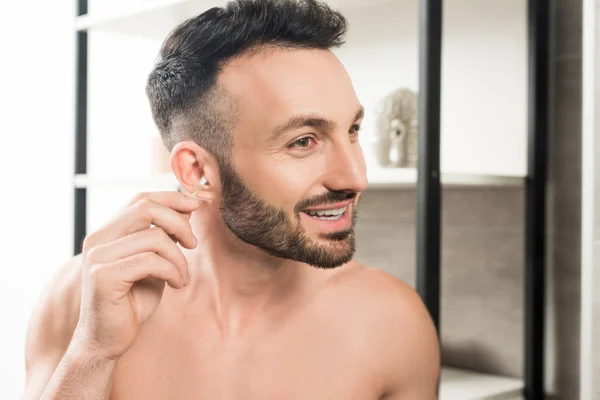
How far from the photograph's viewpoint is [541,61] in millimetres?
1585

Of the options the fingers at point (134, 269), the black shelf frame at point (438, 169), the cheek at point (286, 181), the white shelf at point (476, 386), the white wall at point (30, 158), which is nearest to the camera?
the fingers at point (134, 269)

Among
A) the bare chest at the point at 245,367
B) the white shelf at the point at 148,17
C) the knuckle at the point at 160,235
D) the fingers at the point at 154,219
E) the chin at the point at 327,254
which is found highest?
the white shelf at the point at 148,17

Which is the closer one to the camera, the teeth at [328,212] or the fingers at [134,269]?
the fingers at [134,269]

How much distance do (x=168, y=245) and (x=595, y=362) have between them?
82 centimetres

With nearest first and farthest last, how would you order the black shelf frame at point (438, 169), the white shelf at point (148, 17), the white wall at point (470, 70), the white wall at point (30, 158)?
the black shelf frame at point (438, 169) < the white wall at point (470, 70) < the white shelf at point (148, 17) < the white wall at point (30, 158)

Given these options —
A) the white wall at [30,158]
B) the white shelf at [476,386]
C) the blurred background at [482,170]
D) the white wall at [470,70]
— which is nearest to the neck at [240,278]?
the blurred background at [482,170]

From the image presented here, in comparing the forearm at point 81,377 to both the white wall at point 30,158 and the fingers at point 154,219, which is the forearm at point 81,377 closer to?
the fingers at point 154,219

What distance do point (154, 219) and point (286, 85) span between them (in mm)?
257

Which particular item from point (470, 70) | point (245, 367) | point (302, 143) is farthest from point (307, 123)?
point (470, 70)

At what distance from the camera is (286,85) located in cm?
102

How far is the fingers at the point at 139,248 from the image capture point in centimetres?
93

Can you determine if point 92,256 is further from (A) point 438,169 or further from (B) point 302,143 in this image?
(A) point 438,169

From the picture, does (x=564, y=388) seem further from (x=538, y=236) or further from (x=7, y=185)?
(x=7, y=185)

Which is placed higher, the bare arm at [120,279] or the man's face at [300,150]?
the man's face at [300,150]
